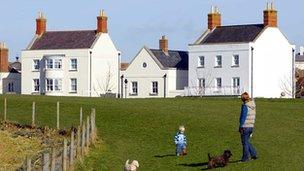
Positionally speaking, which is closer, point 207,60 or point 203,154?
point 203,154

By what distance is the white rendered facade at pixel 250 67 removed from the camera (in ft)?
376

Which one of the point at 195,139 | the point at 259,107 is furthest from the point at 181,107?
the point at 195,139

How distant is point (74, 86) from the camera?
12675 centimetres

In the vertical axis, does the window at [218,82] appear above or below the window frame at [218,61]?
below

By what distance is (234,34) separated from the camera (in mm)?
119000

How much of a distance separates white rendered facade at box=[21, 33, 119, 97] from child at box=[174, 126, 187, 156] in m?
85.8

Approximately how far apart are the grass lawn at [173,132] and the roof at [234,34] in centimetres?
5083

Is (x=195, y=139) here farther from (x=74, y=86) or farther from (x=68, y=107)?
(x=74, y=86)

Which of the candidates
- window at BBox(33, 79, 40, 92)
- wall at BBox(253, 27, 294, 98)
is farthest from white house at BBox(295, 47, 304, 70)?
window at BBox(33, 79, 40, 92)

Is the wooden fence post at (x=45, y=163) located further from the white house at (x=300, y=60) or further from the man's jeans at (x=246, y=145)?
the white house at (x=300, y=60)

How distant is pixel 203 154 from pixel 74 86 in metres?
88.3


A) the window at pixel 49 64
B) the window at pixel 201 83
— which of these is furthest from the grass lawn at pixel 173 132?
the window at pixel 49 64

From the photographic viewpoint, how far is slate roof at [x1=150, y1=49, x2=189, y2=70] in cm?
12412

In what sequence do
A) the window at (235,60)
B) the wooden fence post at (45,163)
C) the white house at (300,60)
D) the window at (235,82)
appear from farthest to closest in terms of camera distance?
the white house at (300,60) < the window at (235,60) < the window at (235,82) < the wooden fence post at (45,163)
